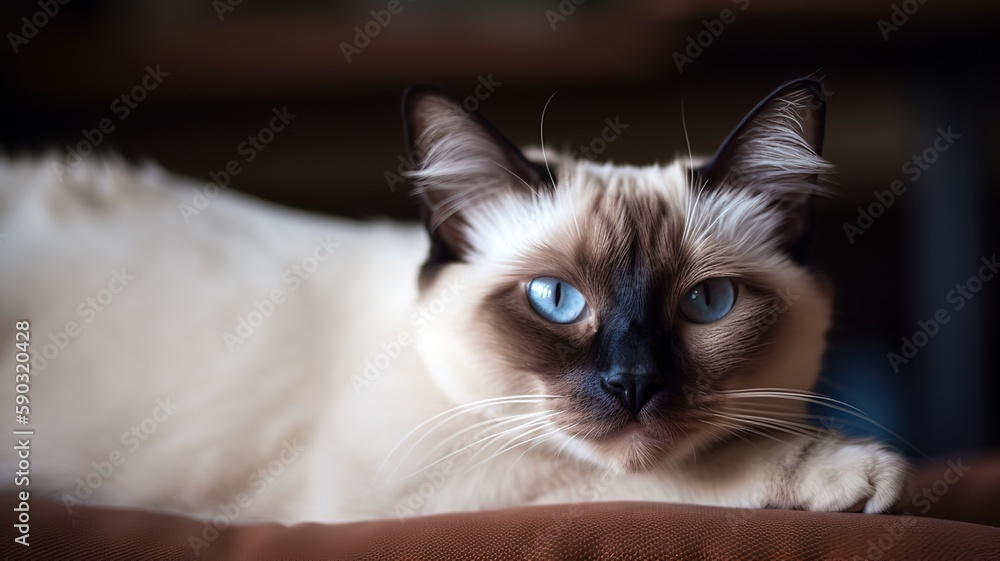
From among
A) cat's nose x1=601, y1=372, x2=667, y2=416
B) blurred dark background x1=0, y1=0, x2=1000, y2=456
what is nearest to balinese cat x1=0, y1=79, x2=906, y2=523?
cat's nose x1=601, y1=372, x2=667, y2=416

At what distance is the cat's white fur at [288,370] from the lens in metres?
1.15

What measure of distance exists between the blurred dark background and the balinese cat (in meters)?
0.77

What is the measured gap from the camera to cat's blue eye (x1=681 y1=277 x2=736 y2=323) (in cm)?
110

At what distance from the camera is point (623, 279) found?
107cm

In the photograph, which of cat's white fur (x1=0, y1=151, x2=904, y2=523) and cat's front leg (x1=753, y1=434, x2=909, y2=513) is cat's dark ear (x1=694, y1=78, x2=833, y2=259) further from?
cat's front leg (x1=753, y1=434, x2=909, y2=513)

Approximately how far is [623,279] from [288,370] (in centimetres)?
72

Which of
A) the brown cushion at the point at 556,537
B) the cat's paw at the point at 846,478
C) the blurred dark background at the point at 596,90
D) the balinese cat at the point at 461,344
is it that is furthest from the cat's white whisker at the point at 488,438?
the blurred dark background at the point at 596,90

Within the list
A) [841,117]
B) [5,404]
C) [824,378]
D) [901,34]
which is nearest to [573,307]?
[824,378]

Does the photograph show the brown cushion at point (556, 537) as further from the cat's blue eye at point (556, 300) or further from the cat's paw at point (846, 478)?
the cat's blue eye at point (556, 300)

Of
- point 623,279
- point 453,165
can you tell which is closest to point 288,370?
point 453,165

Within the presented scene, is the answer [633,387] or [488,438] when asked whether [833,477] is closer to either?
[633,387]

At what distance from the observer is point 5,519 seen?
3.35 feet

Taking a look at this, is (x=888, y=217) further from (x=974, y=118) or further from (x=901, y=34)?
(x=901, y=34)

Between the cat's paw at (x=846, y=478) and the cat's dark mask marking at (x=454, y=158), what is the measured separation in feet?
1.89
